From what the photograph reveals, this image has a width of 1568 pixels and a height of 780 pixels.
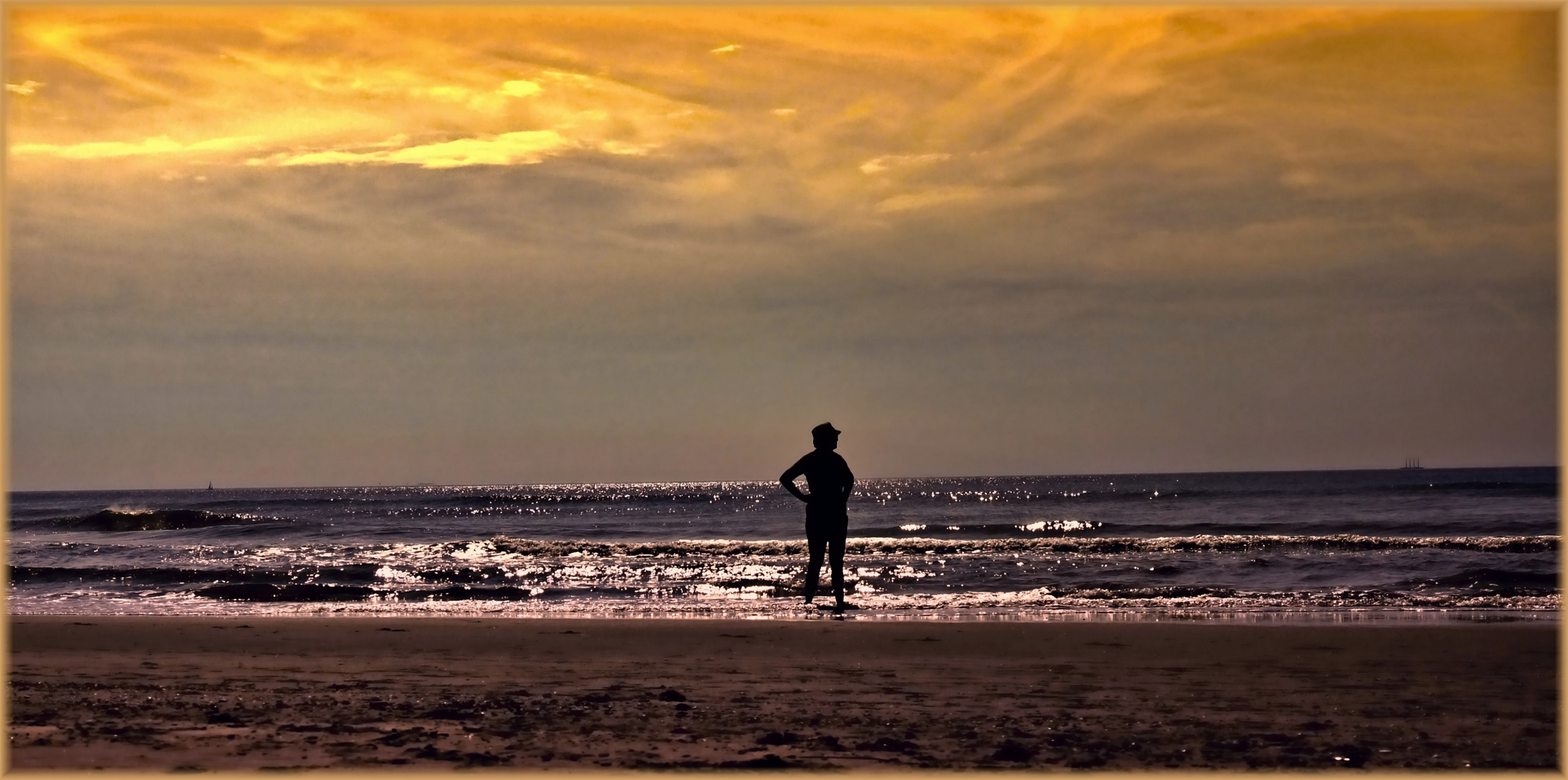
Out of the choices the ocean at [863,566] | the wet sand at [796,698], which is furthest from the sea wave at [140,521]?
the wet sand at [796,698]

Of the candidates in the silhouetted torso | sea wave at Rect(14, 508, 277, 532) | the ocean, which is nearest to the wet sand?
the silhouetted torso

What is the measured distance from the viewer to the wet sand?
6418 millimetres

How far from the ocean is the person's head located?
4.63m

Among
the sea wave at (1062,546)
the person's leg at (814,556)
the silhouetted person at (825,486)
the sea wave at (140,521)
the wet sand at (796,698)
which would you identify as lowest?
the sea wave at (140,521)

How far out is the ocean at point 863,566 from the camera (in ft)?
53.9

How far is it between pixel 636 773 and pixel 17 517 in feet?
205

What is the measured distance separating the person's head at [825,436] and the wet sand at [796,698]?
6.02 ft

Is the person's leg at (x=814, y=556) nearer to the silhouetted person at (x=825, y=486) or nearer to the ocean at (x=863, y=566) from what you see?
the silhouetted person at (x=825, y=486)

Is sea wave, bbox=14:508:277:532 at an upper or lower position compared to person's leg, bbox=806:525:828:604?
lower

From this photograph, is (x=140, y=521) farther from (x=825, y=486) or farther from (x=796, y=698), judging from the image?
(x=796, y=698)

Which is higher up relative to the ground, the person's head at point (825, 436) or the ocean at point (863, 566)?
the person's head at point (825, 436)

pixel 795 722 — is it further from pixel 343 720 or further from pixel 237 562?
pixel 237 562

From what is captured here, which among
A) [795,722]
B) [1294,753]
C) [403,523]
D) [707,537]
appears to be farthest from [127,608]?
[403,523]

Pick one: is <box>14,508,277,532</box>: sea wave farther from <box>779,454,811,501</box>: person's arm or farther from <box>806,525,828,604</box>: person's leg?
<box>779,454,811,501</box>: person's arm
